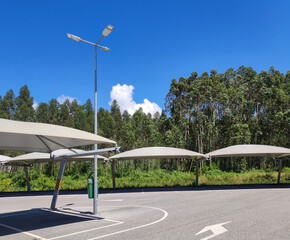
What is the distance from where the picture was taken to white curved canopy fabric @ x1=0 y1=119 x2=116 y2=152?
7.31 m

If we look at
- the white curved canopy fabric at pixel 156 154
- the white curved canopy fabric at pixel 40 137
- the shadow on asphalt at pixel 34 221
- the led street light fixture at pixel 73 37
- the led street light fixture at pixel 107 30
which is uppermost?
the led street light fixture at pixel 107 30

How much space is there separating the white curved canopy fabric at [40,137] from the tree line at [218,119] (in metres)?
29.4

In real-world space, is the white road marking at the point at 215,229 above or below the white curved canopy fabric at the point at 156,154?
below

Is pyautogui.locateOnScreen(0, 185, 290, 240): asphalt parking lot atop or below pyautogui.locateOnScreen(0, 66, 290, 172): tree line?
below

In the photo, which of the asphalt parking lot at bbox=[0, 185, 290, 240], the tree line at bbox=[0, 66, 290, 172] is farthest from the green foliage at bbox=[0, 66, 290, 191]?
the asphalt parking lot at bbox=[0, 185, 290, 240]

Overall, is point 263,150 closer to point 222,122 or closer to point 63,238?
point 63,238

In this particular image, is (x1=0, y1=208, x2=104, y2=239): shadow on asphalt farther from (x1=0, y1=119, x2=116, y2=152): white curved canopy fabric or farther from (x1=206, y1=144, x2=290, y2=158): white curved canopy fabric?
(x1=206, y1=144, x2=290, y2=158): white curved canopy fabric

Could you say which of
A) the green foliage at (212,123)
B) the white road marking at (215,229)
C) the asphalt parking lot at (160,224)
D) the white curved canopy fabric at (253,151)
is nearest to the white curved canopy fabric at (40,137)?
the asphalt parking lot at (160,224)

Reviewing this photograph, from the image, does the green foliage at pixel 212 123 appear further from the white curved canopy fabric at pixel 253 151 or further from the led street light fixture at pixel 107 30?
the led street light fixture at pixel 107 30

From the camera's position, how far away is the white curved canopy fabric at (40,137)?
24.0 feet

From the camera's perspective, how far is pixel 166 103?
48938 mm

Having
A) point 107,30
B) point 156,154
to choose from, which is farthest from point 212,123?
point 107,30

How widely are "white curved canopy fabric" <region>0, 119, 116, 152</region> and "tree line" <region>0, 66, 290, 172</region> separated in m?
29.4

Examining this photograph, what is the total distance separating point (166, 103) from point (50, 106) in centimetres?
2468
